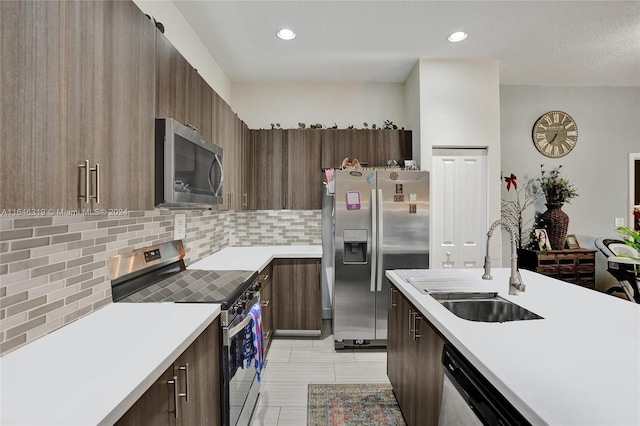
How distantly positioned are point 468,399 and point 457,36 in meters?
2.92

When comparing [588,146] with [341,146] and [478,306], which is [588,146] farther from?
[478,306]

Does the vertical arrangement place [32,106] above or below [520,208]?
above

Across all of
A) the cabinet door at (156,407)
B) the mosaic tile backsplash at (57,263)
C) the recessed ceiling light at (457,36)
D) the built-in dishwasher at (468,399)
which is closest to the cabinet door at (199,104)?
the mosaic tile backsplash at (57,263)

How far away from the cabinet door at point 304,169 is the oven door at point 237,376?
1840 millimetres

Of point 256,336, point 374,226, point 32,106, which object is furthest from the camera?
point 374,226

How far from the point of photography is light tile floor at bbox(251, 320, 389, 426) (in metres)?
2.27

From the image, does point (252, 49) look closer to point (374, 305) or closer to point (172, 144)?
point (172, 144)

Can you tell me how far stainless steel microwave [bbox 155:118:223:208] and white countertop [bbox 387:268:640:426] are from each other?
130cm

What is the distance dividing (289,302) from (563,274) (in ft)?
10.1

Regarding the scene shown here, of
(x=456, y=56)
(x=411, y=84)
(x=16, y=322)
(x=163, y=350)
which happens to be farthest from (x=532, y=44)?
(x=16, y=322)

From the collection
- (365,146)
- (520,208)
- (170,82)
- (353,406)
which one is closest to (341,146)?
(365,146)

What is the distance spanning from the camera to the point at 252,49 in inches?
127

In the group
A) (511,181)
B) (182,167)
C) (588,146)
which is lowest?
(182,167)

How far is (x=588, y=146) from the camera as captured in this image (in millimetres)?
4266
